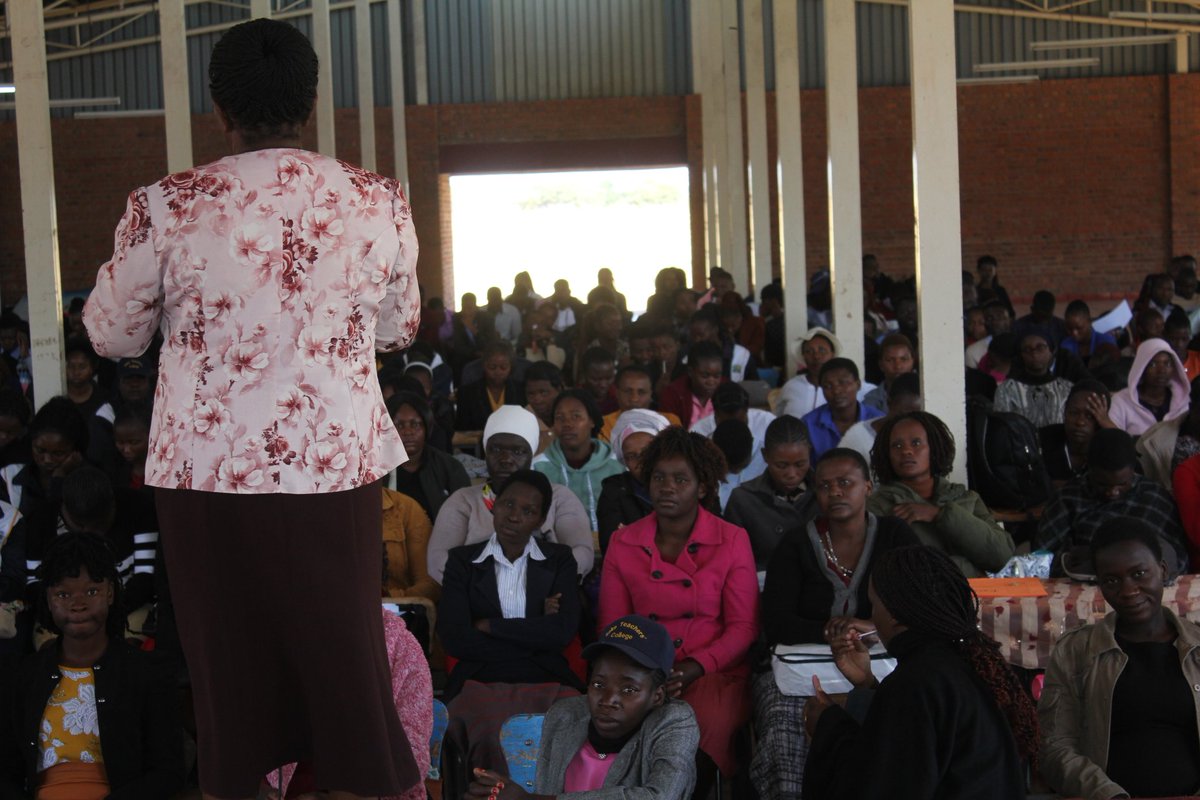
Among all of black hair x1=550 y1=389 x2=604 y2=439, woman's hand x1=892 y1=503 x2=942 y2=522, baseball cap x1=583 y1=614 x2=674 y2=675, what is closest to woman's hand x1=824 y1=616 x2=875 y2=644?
baseball cap x1=583 y1=614 x2=674 y2=675

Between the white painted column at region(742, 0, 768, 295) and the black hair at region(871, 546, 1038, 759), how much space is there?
9.67 metres

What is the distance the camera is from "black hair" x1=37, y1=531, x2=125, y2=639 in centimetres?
395

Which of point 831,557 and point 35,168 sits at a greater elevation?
point 35,168

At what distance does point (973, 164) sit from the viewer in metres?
19.3

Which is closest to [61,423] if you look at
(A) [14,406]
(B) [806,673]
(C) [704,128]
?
(A) [14,406]

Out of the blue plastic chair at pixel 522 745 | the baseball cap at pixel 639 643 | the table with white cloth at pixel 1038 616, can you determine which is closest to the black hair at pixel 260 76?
the baseball cap at pixel 639 643

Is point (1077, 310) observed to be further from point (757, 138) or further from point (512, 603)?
point (512, 603)

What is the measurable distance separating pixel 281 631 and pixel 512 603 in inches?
90.0

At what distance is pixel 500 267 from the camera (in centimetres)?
2225

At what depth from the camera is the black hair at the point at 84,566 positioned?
12.9 ft

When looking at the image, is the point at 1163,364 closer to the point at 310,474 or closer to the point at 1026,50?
the point at 310,474

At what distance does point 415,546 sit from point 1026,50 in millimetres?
16082

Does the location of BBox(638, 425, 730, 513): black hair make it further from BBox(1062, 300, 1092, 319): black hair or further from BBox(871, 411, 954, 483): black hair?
BBox(1062, 300, 1092, 319): black hair

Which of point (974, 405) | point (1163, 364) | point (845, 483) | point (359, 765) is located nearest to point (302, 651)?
point (359, 765)
